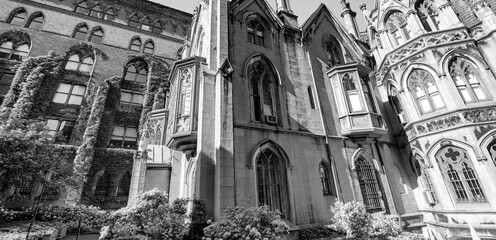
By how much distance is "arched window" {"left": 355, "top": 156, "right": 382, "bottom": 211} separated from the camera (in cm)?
1262

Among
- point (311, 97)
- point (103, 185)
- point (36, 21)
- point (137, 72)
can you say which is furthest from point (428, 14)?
point (36, 21)

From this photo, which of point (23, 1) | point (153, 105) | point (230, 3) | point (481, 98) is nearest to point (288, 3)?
point (230, 3)

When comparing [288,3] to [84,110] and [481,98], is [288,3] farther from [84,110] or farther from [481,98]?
[84,110]

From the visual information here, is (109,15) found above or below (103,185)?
above

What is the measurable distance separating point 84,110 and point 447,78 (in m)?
30.5

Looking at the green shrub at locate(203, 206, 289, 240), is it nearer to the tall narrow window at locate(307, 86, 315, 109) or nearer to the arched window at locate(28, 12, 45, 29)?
the tall narrow window at locate(307, 86, 315, 109)

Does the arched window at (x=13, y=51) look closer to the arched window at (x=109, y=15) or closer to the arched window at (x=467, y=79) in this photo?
the arched window at (x=109, y=15)

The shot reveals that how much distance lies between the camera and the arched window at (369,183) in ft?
41.4

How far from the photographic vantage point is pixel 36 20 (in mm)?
25375

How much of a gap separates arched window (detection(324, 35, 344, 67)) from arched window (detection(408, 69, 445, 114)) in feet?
16.7

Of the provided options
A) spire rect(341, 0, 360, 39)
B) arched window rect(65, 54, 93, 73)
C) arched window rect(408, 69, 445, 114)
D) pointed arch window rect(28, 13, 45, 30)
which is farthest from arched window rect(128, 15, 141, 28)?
arched window rect(408, 69, 445, 114)

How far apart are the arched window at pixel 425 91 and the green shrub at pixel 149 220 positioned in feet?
52.6

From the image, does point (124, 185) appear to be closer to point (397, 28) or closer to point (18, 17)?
point (18, 17)

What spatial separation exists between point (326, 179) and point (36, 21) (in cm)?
3636
